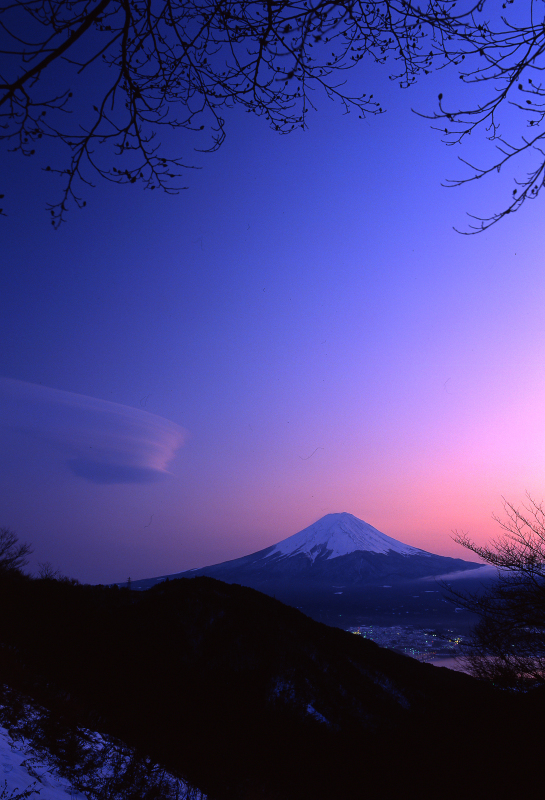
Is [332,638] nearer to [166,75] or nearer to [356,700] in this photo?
[356,700]

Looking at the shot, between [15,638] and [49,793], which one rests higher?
[49,793]

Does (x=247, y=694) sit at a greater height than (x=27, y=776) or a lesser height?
lesser

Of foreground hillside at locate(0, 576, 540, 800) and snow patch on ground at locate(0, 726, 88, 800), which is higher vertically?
snow patch on ground at locate(0, 726, 88, 800)

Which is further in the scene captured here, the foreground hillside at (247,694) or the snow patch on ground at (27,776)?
the foreground hillside at (247,694)

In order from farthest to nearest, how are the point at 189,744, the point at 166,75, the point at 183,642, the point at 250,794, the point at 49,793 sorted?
1. the point at 183,642
2. the point at 189,744
3. the point at 250,794
4. the point at 49,793
5. the point at 166,75

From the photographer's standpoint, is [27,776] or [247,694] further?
[247,694]

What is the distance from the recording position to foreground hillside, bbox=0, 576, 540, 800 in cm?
1178

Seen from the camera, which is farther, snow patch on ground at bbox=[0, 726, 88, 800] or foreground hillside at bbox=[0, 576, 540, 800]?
foreground hillside at bbox=[0, 576, 540, 800]

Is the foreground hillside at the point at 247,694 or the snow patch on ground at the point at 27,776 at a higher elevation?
the snow patch on ground at the point at 27,776

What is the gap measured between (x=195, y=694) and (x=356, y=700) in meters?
11.2

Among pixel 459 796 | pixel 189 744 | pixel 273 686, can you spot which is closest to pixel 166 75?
pixel 459 796

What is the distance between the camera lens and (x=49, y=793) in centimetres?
552

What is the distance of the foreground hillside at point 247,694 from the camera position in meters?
11.8

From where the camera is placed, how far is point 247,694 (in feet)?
87.5
